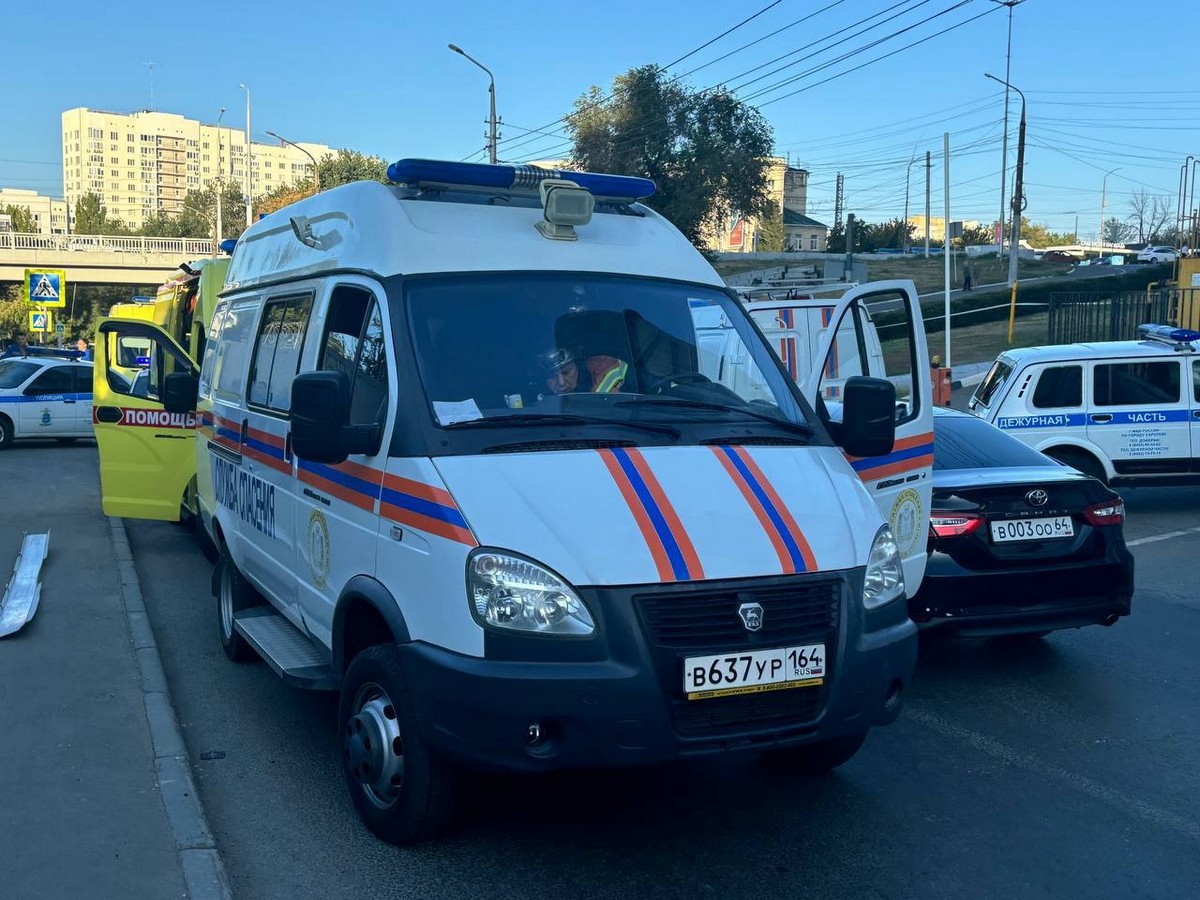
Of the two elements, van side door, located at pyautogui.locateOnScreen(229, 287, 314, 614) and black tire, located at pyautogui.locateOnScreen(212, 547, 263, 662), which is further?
black tire, located at pyautogui.locateOnScreen(212, 547, 263, 662)

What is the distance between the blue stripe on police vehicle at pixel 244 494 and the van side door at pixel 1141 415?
30.3ft

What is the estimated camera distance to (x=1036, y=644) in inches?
291

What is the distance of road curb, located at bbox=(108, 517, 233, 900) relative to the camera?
3.92m

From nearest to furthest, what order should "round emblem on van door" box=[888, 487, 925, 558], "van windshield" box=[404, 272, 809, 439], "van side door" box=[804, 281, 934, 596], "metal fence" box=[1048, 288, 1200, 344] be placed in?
"van windshield" box=[404, 272, 809, 439], "van side door" box=[804, 281, 934, 596], "round emblem on van door" box=[888, 487, 925, 558], "metal fence" box=[1048, 288, 1200, 344]

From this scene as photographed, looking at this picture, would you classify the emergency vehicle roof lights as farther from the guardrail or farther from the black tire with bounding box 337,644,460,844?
the guardrail

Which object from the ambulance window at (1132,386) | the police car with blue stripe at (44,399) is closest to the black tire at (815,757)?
the ambulance window at (1132,386)

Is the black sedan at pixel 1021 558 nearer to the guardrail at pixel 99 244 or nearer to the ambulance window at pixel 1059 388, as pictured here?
the ambulance window at pixel 1059 388

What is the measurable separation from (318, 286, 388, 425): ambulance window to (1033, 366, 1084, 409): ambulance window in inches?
370

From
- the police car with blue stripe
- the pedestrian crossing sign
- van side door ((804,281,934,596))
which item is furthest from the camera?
the pedestrian crossing sign

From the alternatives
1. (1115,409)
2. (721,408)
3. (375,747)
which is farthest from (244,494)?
(1115,409)

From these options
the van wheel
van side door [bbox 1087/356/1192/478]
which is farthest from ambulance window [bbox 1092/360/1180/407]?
the van wheel

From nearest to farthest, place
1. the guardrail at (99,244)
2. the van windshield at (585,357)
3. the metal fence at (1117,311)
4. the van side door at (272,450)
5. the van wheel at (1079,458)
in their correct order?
the van windshield at (585,357) < the van side door at (272,450) < the van wheel at (1079,458) < the metal fence at (1117,311) < the guardrail at (99,244)

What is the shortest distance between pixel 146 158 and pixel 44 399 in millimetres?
180858

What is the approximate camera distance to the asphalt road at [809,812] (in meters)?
4.04
